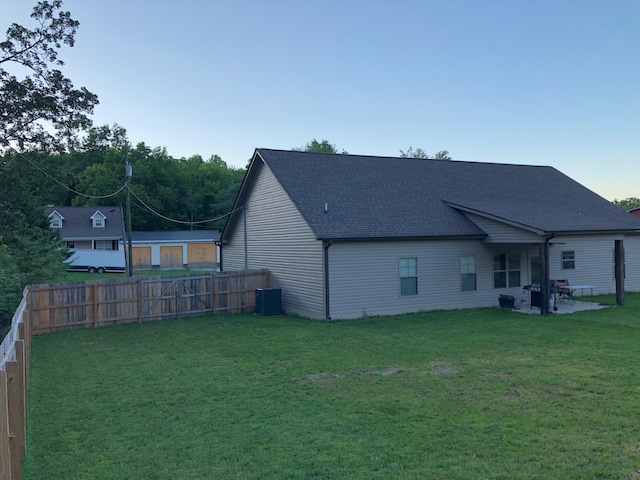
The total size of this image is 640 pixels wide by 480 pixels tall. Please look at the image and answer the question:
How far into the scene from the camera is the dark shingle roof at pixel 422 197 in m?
16.7

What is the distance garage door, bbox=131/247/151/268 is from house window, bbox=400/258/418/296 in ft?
103

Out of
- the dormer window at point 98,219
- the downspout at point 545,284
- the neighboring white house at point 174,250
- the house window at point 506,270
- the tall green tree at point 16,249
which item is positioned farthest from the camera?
the dormer window at point 98,219

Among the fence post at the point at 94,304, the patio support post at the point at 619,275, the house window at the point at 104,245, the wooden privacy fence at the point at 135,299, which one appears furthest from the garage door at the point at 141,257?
the patio support post at the point at 619,275

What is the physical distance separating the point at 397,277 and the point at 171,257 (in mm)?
31290

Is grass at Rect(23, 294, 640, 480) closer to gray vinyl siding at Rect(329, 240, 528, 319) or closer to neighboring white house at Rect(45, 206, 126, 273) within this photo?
gray vinyl siding at Rect(329, 240, 528, 319)

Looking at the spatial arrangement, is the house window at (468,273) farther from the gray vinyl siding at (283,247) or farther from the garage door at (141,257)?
the garage door at (141,257)

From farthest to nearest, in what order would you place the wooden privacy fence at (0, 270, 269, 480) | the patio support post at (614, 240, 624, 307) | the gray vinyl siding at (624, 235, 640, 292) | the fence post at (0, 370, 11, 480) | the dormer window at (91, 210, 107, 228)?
the dormer window at (91, 210, 107, 228) < the gray vinyl siding at (624, 235, 640, 292) < the patio support post at (614, 240, 624, 307) < the wooden privacy fence at (0, 270, 269, 480) < the fence post at (0, 370, 11, 480)

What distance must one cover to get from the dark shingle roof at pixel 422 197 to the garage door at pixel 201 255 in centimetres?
2608

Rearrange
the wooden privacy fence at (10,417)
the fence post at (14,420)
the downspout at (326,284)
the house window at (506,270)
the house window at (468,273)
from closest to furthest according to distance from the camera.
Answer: the wooden privacy fence at (10,417) → the fence post at (14,420) → the downspout at (326,284) → the house window at (468,273) → the house window at (506,270)

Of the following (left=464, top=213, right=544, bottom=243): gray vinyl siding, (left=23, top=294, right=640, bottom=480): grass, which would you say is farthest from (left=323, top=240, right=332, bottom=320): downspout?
(left=464, top=213, right=544, bottom=243): gray vinyl siding

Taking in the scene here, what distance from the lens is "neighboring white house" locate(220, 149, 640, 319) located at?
16000 mm

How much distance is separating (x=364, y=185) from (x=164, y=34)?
9.23 m

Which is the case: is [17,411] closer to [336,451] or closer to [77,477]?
[77,477]

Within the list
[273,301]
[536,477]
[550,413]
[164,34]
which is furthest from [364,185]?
[536,477]
